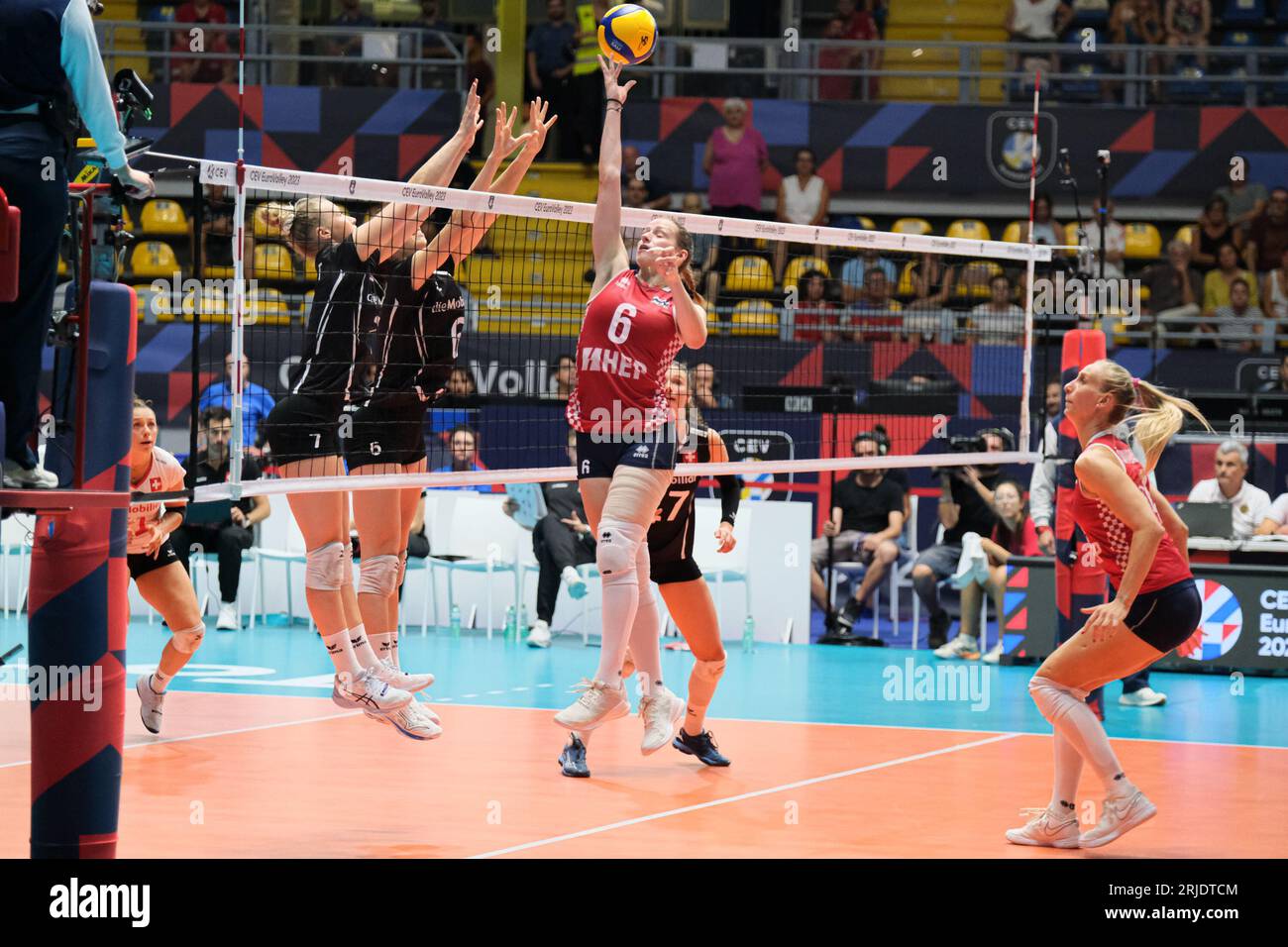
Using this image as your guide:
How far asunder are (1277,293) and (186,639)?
11627 mm

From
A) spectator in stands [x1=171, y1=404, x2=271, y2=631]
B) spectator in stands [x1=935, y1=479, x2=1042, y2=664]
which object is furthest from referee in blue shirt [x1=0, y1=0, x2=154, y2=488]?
spectator in stands [x1=935, y1=479, x2=1042, y2=664]

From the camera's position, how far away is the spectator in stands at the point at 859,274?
14947 mm

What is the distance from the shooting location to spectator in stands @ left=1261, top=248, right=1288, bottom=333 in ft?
53.0

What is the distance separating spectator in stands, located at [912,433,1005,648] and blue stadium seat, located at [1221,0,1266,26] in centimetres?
780

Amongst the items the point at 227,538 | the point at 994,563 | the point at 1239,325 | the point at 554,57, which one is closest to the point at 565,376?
the point at 227,538

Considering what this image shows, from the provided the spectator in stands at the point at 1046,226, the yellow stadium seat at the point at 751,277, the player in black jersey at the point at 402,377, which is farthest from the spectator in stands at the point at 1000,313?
the player in black jersey at the point at 402,377

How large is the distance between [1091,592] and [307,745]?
4.56 meters

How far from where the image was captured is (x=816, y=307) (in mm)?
14828

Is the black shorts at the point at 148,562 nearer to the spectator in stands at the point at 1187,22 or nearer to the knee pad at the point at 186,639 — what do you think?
the knee pad at the point at 186,639

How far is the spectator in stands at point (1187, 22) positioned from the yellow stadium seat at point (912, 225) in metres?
3.37

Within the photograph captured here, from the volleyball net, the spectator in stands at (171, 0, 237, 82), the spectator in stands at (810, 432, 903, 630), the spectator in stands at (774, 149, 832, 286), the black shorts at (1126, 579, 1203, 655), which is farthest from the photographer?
the spectator in stands at (171, 0, 237, 82)

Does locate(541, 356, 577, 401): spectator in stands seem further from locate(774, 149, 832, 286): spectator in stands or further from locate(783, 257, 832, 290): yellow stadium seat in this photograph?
locate(774, 149, 832, 286): spectator in stands

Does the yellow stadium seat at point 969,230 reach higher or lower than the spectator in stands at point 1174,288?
higher
